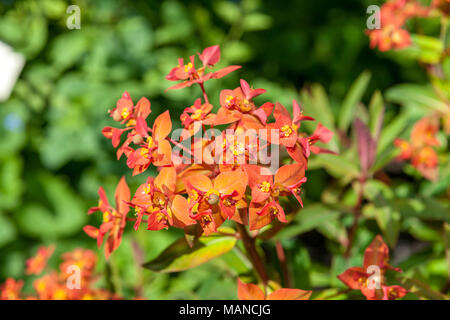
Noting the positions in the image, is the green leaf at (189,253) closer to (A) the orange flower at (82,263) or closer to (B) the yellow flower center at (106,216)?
(B) the yellow flower center at (106,216)

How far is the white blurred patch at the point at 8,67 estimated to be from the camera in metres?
1.73

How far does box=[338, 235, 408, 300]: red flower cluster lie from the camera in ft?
2.40

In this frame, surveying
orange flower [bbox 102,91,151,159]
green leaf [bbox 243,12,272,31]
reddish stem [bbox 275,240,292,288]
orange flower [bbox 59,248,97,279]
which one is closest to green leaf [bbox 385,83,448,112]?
reddish stem [bbox 275,240,292,288]

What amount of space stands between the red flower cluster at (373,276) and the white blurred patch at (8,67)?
5.39ft

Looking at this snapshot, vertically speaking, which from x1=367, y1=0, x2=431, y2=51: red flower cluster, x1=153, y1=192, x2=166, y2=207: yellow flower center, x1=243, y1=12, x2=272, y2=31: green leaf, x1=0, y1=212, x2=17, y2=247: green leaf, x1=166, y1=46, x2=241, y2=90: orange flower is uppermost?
x1=243, y1=12, x2=272, y2=31: green leaf

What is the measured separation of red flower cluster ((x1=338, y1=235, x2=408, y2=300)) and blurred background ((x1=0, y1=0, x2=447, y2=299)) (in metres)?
1.06

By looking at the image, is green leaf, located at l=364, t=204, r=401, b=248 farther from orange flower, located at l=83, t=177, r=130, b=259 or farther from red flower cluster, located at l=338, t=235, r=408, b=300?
orange flower, located at l=83, t=177, r=130, b=259

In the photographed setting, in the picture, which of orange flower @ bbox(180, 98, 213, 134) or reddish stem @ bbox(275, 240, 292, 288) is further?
reddish stem @ bbox(275, 240, 292, 288)

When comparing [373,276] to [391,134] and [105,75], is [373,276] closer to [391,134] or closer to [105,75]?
[391,134]

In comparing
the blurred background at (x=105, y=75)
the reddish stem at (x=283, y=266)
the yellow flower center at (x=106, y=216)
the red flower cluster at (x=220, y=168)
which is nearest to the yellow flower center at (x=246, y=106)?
the red flower cluster at (x=220, y=168)

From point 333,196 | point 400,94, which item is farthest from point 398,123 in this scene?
point 333,196

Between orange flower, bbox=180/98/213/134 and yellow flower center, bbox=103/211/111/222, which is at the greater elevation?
orange flower, bbox=180/98/213/134

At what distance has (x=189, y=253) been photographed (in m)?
0.79

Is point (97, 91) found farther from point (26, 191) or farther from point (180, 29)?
point (26, 191)
